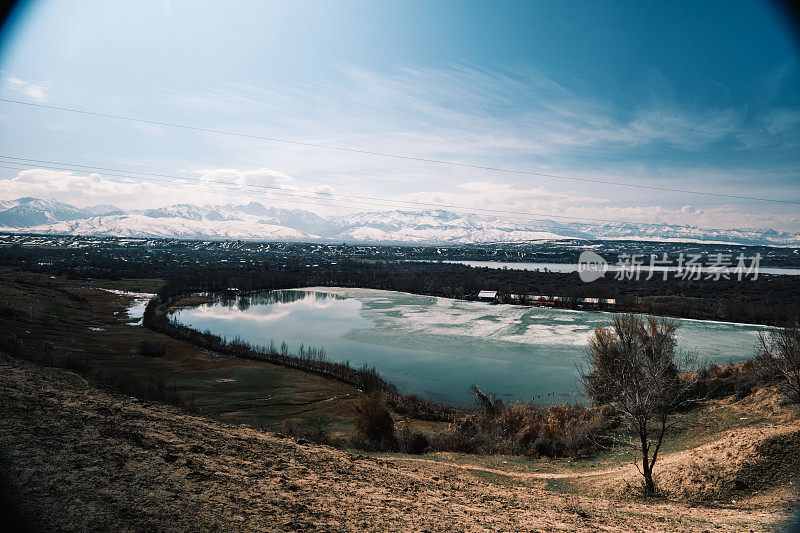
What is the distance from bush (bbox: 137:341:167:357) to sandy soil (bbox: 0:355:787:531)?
2777cm

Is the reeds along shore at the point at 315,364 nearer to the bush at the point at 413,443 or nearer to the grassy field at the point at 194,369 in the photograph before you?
the grassy field at the point at 194,369

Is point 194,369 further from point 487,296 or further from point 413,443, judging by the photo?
point 487,296

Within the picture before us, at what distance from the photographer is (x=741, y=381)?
19000mm

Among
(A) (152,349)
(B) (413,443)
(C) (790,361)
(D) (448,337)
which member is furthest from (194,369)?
(C) (790,361)

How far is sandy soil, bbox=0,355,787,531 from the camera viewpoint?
214 inches

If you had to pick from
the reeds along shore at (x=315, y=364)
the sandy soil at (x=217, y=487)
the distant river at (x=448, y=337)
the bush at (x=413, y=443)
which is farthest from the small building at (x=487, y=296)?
the sandy soil at (x=217, y=487)

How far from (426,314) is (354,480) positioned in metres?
48.7

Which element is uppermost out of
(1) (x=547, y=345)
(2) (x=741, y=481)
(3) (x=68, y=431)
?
(3) (x=68, y=431)

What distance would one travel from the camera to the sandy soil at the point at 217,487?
5.43 metres

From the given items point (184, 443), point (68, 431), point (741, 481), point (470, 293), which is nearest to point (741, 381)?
point (741, 481)

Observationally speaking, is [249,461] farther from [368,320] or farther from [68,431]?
[368,320]

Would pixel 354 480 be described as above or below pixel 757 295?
below

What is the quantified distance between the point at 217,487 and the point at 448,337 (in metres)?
36.8

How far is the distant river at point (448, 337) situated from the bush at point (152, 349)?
935cm
